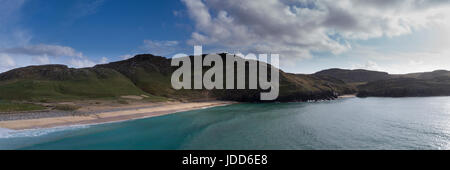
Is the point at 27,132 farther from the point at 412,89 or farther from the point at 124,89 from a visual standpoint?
the point at 412,89

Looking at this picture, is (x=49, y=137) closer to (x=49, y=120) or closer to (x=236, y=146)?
(x=49, y=120)

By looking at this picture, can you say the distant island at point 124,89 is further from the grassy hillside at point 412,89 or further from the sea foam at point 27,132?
the sea foam at point 27,132

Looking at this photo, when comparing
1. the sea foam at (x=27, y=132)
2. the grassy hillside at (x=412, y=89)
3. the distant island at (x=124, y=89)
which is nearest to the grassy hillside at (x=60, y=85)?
the distant island at (x=124, y=89)

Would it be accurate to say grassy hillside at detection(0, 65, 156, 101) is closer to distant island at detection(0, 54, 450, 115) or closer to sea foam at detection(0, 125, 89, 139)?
distant island at detection(0, 54, 450, 115)

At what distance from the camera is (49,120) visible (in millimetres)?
54781

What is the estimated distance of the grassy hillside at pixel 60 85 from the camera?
99.8 m

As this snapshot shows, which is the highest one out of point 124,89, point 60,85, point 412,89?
point 60,85

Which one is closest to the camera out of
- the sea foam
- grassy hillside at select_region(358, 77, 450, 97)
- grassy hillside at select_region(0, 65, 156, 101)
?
the sea foam

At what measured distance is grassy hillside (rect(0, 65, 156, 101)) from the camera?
3927 inches

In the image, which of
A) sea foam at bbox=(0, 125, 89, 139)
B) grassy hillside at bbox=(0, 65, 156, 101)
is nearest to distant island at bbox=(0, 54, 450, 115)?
grassy hillside at bbox=(0, 65, 156, 101)

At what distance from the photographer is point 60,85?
122m

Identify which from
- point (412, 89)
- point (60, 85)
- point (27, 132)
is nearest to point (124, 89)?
point (60, 85)
